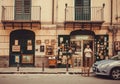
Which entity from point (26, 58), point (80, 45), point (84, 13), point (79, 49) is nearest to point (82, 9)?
point (84, 13)

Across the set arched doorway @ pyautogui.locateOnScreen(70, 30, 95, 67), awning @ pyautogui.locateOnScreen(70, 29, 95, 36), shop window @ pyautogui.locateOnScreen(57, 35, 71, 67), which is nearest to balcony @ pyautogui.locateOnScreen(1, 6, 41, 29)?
shop window @ pyautogui.locateOnScreen(57, 35, 71, 67)

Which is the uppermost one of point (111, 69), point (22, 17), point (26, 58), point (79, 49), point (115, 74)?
point (22, 17)

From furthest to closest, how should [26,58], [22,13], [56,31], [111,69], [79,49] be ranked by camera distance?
1. [79,49]
2. [26,58]
3. [56,31]
4. [22,13]
5. [111,69]

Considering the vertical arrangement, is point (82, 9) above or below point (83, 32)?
above

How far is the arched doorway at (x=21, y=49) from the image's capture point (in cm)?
2559

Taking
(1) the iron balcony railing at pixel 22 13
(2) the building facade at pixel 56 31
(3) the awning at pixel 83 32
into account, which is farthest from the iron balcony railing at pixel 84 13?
(1) the iron balcony railing at pixel 22 13

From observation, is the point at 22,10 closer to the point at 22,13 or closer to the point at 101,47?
the point at 22,13

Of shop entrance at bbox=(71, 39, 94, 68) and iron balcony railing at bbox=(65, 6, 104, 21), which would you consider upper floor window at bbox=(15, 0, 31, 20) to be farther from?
shop entrance at bbox=(71, 39, 94, 68)

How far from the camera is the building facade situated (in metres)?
25.3

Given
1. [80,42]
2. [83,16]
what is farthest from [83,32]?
[83,16]

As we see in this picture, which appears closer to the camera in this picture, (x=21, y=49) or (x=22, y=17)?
(x=22, y=17)

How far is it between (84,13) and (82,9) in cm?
33

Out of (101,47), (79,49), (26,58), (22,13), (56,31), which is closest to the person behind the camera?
(22,13)

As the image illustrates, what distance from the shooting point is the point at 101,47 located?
84.6 feet
